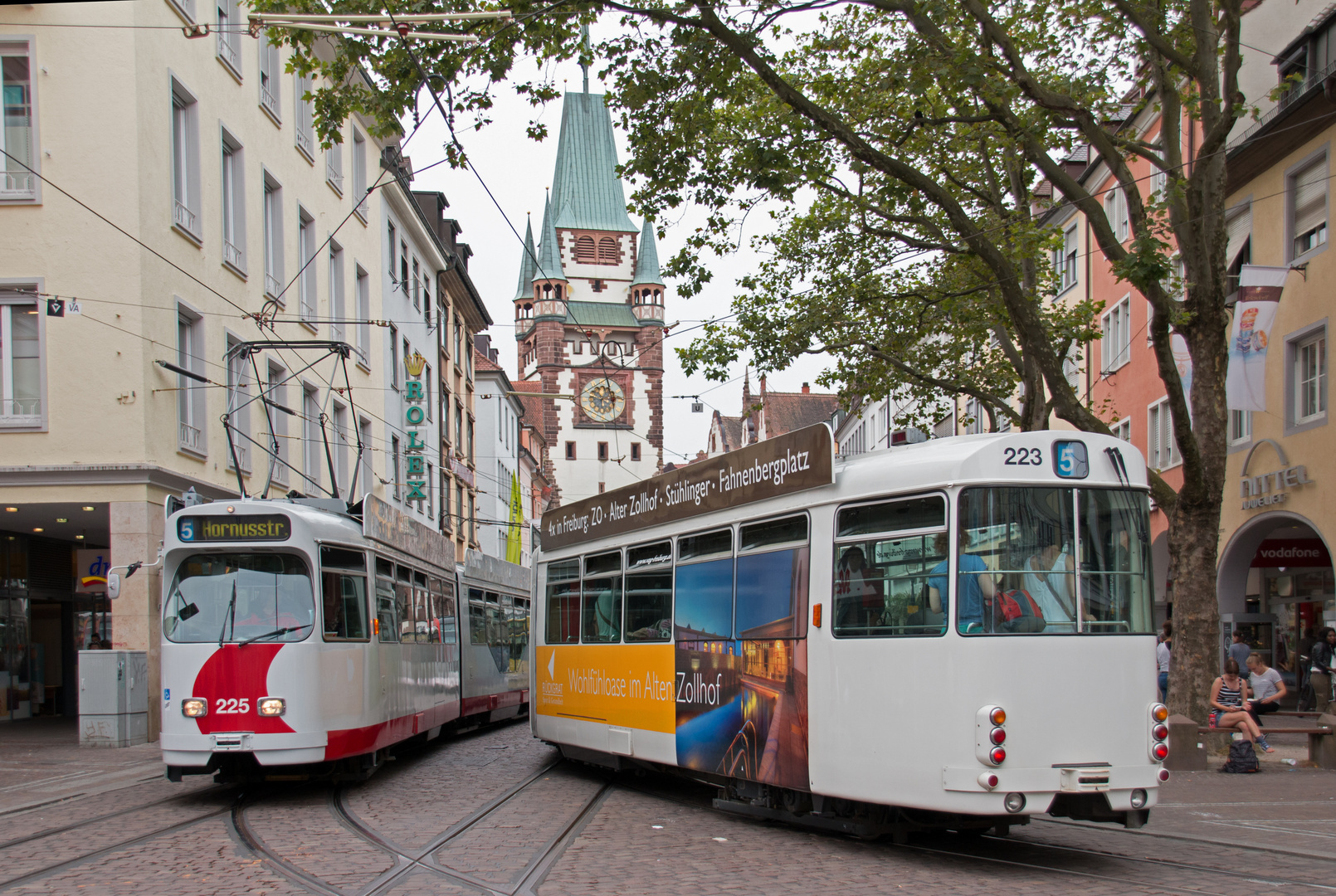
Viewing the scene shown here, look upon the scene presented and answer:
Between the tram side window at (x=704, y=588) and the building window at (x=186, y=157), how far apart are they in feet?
43.7

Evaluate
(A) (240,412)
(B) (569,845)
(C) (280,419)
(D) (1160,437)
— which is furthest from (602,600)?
(D) (1160,437)

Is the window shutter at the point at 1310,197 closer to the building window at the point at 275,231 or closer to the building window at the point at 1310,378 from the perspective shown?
the building window at the point at 1310,378

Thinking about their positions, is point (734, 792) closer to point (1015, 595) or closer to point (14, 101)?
point (1015, 595)

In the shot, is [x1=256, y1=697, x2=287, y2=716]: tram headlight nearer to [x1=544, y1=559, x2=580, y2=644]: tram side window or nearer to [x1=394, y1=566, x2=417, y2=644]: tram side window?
[x1=394, y1=566, x2=417, y2=644]: tram side window

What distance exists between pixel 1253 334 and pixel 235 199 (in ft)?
58.9

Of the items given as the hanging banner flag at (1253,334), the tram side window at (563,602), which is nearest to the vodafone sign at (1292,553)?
the hanging banner flag at (1253,334)

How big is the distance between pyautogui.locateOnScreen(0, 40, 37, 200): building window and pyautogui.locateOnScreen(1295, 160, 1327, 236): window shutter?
2002cm

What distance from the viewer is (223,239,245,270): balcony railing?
23.6 metres

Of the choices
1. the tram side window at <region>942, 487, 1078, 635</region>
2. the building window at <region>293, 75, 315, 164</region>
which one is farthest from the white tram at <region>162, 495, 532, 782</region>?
the building window at <region>293, 75, 315, 164</region>

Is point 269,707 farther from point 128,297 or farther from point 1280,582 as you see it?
point 1280,582

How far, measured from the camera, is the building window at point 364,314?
33969mm

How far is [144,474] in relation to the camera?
19.5 meters

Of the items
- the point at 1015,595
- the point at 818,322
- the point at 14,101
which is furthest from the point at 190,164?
the point at 1015,595

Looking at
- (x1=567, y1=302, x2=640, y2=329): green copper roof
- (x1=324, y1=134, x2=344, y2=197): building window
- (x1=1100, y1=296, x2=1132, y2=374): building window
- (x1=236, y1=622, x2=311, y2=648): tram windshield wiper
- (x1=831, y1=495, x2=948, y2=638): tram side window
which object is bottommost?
(x1=236, y1=622, x2=311, y2=648): tram windshield wiper
